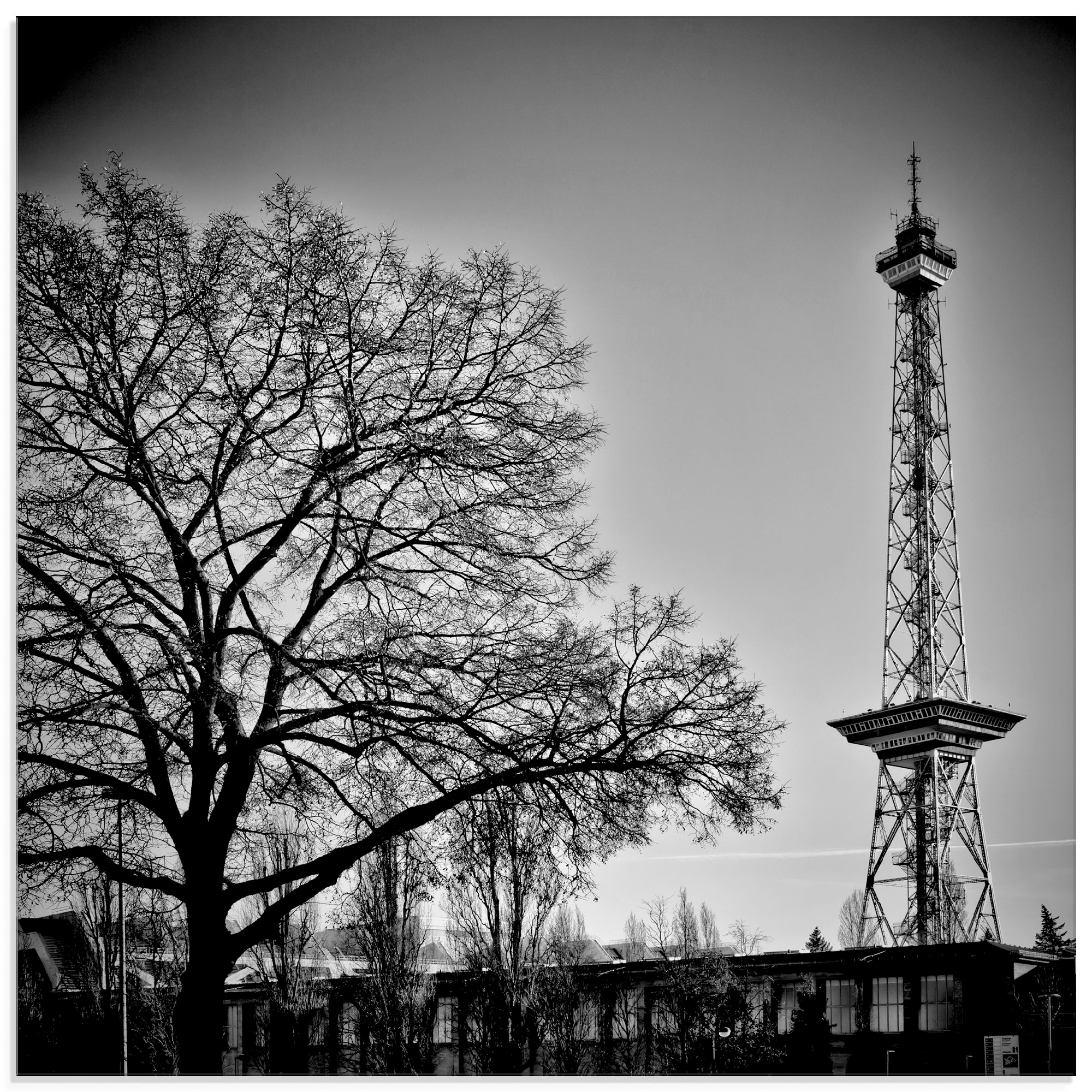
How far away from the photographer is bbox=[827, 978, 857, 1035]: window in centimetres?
2233

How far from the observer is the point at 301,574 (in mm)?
7883

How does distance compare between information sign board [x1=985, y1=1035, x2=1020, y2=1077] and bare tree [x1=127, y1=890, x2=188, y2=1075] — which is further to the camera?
bare tree [x1=127, y1=890, x2=188, y2=1075]

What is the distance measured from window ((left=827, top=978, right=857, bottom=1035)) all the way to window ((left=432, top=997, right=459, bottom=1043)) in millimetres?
6739

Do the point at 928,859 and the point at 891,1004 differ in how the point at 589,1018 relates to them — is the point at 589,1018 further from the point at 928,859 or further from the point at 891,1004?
the point at 928,859

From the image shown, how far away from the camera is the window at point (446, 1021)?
21.6m

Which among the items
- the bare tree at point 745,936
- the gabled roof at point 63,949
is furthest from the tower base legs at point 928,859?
the gabled roof at point 63,949

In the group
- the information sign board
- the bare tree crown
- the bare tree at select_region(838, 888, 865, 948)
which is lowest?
the bare tree at select_region(838, 888, 865, 948)

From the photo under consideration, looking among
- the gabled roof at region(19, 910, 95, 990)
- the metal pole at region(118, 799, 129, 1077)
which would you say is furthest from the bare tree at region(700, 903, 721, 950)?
the metal pole at region(118, 799, 129, 1077)

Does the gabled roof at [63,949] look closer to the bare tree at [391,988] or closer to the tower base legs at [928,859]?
the bare tree at [391,988]

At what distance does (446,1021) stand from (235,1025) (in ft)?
17.5

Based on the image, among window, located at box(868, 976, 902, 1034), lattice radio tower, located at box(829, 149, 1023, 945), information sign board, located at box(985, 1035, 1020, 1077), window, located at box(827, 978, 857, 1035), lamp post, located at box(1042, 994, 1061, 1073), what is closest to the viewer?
information sign board, located at box(985, 1035, 1020, 1077)

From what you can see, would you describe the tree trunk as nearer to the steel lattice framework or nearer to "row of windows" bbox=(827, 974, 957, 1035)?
"row of windows" bbox=(827, 974, 957, 1035)

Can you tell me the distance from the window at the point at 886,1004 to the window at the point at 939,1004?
45 cm
